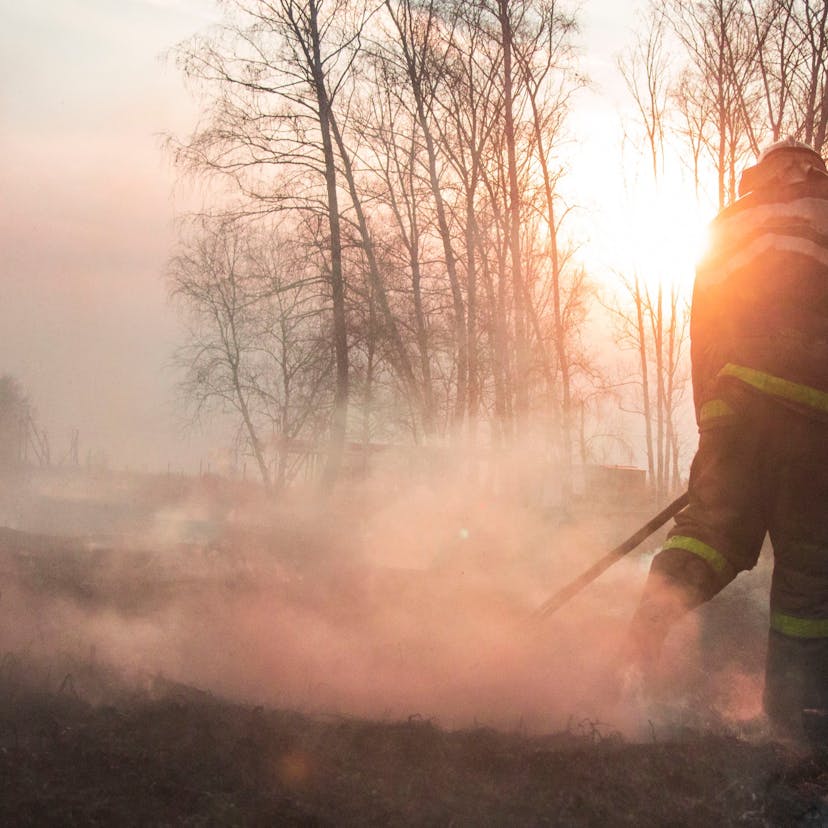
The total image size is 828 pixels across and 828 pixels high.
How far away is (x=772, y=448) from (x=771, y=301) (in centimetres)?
62

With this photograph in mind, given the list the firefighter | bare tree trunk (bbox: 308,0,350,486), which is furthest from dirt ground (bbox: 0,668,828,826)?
bare tree trunk (bbox: 308,0,350,486)

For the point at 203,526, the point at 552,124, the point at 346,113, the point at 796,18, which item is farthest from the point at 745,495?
the point at 552,124

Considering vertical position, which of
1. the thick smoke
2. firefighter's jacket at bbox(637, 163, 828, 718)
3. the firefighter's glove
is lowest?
the thick smoke

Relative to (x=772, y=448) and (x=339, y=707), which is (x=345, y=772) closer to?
(x=339, y=707)

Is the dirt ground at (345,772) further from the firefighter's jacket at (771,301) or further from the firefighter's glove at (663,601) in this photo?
the firefighter's jacket at (771,301)

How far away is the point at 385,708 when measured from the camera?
391cm

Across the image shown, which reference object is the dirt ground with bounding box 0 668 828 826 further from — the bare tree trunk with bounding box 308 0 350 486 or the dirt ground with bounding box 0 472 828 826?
the bare tree trunk with bounding box 308 0 350 486

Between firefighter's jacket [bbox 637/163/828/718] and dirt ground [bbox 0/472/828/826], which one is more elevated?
firefighter's jacket [bbox 637/163/828/718]

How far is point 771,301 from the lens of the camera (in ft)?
13.0

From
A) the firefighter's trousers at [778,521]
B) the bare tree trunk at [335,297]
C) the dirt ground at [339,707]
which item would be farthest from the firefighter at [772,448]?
the bare tree trunk at [335,297]

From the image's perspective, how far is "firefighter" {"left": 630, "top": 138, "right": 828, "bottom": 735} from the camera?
369 centimetres

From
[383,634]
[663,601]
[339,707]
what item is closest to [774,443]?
[663,601]

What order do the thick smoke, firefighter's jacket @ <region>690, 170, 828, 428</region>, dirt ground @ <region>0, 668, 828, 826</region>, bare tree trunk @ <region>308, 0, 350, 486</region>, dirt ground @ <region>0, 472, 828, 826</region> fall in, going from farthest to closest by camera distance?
1. bare tree trunk @ <region>308, 0, 350, 486</region>
2. the thick smoke
3. firefighter's jacket @ <region>690, 170, 828, 428</region>
4. dirt ground @ <region>0, 472, 828, 826</region>
5. dirt ground @ <region>0, 668, 828, 826</region>

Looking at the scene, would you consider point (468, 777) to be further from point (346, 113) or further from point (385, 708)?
point (346, 113)
